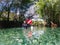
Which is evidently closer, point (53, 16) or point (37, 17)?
point (53, 16)

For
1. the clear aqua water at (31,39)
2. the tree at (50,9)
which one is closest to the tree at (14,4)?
the tree at (50,9)

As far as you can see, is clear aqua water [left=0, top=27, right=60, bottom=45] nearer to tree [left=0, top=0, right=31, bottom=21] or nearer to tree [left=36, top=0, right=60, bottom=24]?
tree [left=36, top=0, right=60, bottom=24]

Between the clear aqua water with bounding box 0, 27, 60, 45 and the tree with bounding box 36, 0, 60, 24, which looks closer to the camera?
Answer: the clear aqua water with bounding box 0, 27, 60, 45

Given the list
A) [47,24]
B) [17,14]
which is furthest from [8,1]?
[47,24]

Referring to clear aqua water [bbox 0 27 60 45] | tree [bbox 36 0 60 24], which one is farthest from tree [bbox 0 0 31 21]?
clear aqua water [bbox 0 27 60 45]

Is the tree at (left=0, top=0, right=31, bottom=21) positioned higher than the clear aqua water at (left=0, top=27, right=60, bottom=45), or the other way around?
the tree at (left=0, top=0, right=31, bottom=21)

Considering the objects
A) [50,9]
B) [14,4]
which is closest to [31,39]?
[50,9]

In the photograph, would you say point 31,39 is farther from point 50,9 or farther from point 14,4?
point 14,4

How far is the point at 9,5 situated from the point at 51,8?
5.69 meters

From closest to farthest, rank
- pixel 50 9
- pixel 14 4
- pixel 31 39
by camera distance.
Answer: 1. pixel 31 39
2. pixel 50 9
3. pixel 14 4

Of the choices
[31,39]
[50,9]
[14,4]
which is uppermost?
[14,4]

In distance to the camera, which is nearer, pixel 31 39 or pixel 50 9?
pixel 31 39

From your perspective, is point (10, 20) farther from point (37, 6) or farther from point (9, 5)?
point (37, 6)

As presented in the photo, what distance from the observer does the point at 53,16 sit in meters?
25.1
